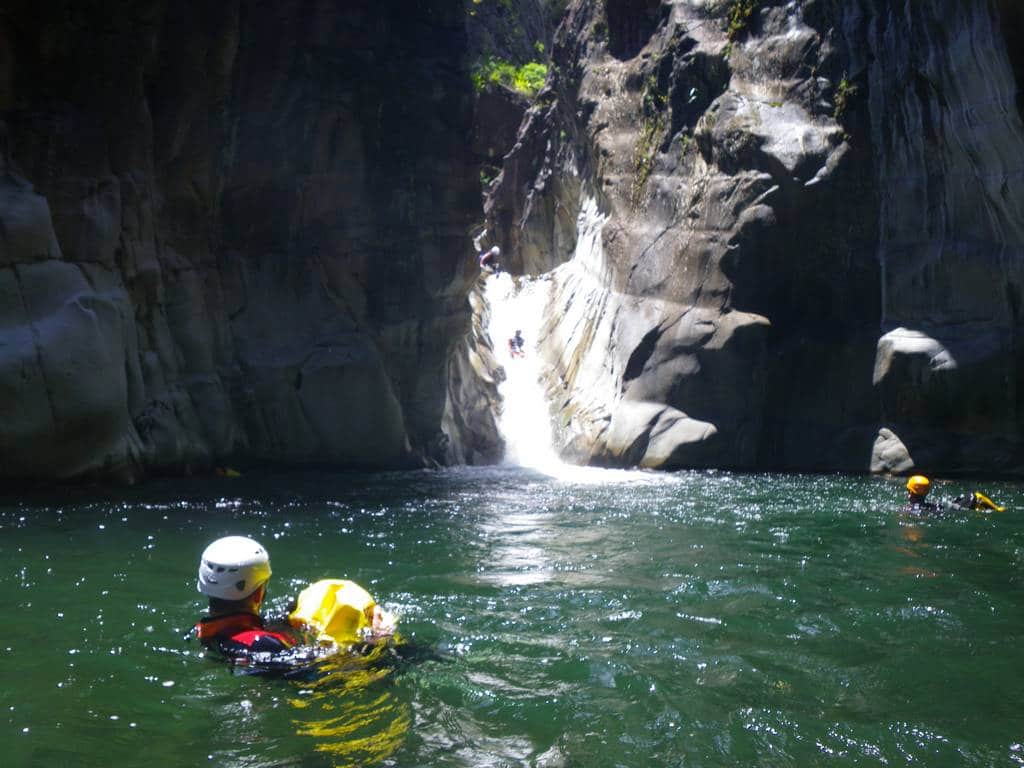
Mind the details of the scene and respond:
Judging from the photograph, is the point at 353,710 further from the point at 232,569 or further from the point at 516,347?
the point at 516,347

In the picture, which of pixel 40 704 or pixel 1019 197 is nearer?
pixel 40 704

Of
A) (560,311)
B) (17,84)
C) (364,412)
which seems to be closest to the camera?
(17,84)

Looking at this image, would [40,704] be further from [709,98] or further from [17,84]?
[709,98]

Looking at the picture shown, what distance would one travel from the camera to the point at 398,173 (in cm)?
2223

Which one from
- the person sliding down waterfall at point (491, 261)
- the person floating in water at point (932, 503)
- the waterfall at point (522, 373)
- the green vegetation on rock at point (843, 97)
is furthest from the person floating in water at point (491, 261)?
the person floating in water at point (932, 503)

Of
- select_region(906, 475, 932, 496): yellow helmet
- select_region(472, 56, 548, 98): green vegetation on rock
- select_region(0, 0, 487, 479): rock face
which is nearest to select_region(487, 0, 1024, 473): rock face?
select_region(0, 0, 487, 479): rock face

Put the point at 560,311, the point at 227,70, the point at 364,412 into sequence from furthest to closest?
the point at 560,311, the point at 364,412, the point at 227,70

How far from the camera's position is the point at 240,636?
6008 millimetres

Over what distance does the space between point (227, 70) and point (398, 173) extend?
14.1 feet

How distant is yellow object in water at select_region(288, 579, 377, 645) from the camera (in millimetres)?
6184

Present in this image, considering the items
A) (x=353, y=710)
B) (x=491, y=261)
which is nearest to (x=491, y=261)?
(x=491, y=261)

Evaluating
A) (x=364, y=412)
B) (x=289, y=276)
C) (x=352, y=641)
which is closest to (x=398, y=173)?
(x=289, y=276)

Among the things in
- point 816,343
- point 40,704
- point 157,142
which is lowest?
point 40,704

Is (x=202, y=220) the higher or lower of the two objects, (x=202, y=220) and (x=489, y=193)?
the lower
